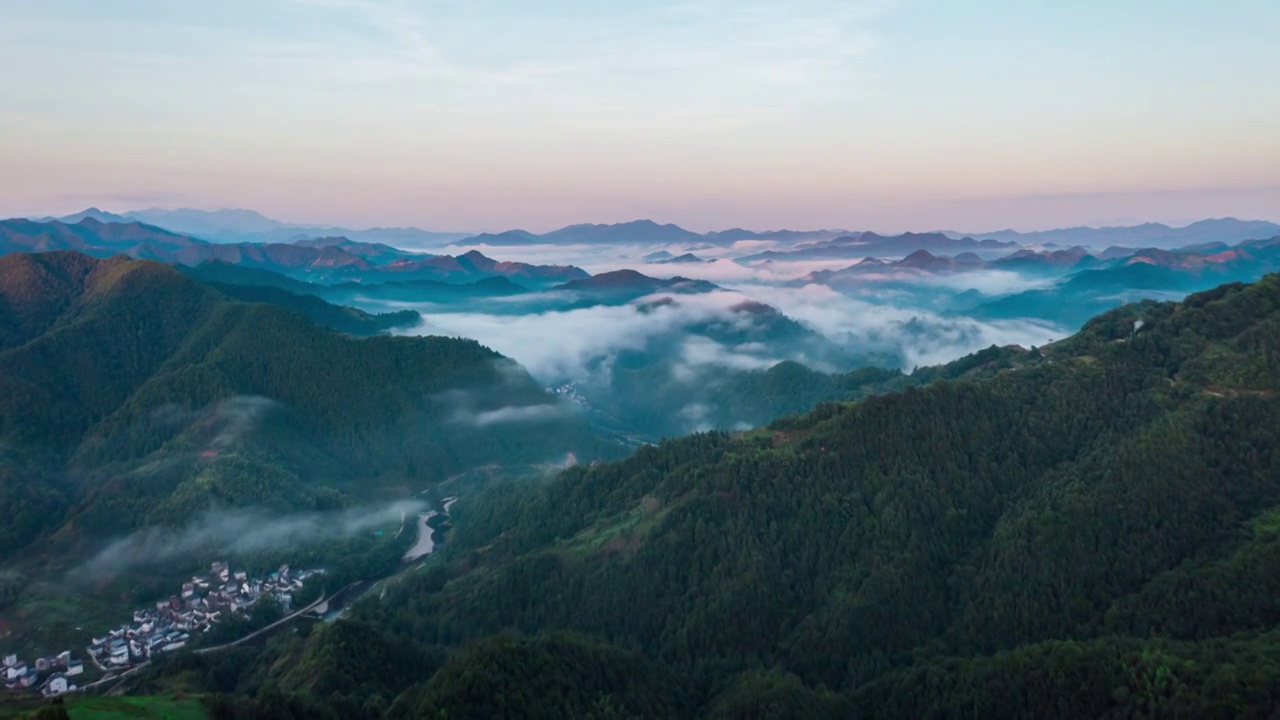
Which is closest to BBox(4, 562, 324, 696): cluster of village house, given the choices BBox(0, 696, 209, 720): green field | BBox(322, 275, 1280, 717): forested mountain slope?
BBox(322, 275, 1280, 717): forested mountain slope

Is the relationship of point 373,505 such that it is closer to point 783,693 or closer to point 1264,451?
point 783,693

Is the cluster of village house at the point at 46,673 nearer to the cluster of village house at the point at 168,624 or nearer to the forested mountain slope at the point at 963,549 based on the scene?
the cluster of village house at the point at 168,624

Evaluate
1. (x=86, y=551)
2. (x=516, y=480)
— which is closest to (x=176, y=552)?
(x=86, y=551)

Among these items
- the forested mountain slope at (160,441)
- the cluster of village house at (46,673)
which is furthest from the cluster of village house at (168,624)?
the forested mountain slope at (160,441)

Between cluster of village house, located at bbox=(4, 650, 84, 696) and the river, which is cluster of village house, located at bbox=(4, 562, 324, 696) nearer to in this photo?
cluster of village house, located at bbox=(4, 650, 84, 696)

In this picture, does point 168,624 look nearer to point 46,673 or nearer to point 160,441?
point 46,673

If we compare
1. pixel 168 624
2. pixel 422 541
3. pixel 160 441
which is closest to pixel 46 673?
pixel 168 624
